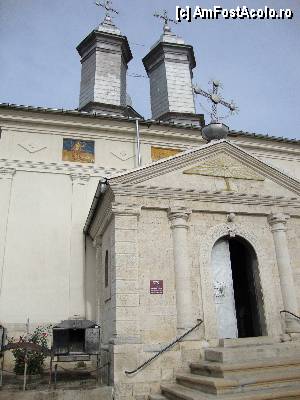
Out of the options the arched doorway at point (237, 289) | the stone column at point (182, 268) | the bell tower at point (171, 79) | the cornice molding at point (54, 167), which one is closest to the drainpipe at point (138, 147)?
the cornice molding at point (54, 167)

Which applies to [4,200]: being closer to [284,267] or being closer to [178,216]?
[178,216]

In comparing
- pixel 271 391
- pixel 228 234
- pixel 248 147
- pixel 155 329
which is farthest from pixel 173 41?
pixel 271 391

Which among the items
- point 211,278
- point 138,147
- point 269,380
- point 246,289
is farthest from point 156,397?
point 138,147

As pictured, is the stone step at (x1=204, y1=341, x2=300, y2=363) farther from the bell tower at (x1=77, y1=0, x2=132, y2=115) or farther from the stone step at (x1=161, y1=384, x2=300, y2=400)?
the bell tower at (x1=77, y1=0, x2=132, y2=115)

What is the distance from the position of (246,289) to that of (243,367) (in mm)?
4063

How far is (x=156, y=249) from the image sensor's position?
30.5 feet

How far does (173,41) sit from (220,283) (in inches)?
673

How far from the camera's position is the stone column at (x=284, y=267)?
9.44 metres

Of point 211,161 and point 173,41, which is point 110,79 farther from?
point 211,161

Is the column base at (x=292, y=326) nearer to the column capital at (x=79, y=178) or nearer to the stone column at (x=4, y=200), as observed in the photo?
the column capital at (x=79, y=178)

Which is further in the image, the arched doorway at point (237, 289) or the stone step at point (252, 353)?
the arched doorway at point (237, 289)

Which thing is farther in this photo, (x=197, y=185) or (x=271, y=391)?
(x=197, y=185)

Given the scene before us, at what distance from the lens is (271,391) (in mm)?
6523

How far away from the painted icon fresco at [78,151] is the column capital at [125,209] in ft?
19.3
